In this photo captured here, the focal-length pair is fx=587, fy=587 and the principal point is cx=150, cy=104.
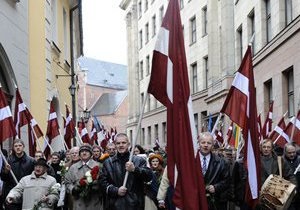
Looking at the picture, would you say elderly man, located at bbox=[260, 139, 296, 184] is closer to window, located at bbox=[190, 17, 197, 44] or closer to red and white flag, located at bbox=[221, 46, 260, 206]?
red and white flag, located at bbox=[221, 46, 260, 206]

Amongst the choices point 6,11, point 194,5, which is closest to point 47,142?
point 6,11

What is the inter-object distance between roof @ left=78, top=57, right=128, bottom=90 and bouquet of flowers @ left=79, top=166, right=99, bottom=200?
90.3 metres

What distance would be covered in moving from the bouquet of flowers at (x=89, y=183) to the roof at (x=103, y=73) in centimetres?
9027

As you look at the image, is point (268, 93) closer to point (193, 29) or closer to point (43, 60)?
point (43, 60)

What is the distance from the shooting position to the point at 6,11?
44.3 ft

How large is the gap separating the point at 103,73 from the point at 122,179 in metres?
96.3

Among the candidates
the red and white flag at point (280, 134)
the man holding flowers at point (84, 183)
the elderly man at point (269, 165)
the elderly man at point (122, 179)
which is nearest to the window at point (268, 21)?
the red and white flag at point (280, 134)

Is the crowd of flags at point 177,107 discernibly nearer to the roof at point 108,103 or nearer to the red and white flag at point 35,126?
the red and white flag at point 35,126

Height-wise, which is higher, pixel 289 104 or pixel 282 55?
pixel 282 55

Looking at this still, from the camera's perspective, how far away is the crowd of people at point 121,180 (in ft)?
24.0

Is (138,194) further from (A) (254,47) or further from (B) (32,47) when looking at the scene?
(A) (254,47)

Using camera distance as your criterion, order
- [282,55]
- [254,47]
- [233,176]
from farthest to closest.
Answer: [254,47] < [282,55] < [233,176]

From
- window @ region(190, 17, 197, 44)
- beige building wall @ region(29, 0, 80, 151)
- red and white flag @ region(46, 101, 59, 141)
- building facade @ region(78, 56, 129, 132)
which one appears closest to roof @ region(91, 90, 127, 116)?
building facade @ region(78, 56, 129, 132)

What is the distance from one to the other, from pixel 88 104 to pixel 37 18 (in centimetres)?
7961
